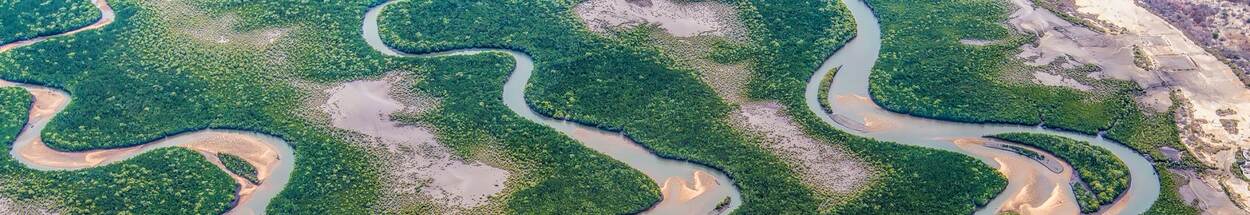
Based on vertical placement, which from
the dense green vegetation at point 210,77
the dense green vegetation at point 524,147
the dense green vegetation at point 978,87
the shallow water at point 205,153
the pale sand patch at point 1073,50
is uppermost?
the pale sand patch at point 1073,50

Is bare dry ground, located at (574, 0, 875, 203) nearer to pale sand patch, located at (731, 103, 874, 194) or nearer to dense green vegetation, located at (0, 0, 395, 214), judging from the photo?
pale sand patch, located at (731, 103, 874, 194)

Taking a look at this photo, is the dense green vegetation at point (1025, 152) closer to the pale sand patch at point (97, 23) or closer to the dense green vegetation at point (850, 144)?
the dense green vegetation at point (850, 144)

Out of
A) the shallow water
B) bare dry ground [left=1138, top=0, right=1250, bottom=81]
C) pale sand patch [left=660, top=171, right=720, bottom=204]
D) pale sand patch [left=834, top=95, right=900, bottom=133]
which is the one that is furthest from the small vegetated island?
bare dry ground [left=1138, top=0, right=1250, bottom=81]

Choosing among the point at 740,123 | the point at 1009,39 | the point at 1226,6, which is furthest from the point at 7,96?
the point at 1226,6

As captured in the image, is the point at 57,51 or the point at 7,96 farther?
the point at 57,51

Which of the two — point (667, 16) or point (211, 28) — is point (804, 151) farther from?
point (211, 28)

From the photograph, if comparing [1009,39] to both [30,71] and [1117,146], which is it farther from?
[30,71]

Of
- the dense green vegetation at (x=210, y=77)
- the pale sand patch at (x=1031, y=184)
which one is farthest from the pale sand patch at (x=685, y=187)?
the dense green vegetation at (x=210, y=77)
